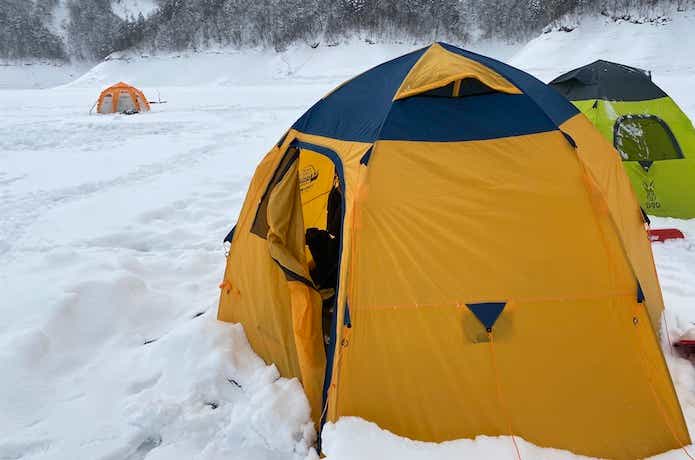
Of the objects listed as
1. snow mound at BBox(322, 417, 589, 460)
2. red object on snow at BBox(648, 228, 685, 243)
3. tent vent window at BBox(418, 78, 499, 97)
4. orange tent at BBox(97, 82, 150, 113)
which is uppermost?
tent vent window at BBox(418, 78, 499, 97)

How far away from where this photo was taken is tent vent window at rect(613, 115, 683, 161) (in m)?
5.58

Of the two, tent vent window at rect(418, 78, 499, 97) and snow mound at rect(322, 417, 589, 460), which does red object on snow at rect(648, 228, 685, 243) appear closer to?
tent vent window at rect(418, 78, 499, 97)

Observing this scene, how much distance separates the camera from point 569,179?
2666mm

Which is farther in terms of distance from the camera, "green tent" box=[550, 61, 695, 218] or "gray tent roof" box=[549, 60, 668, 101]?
"gray tent roof" box=[549, 60, 668, 101]

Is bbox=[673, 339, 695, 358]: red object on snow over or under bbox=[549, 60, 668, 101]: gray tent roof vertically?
under

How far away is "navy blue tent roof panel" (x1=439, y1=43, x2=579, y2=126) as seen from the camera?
299 cm

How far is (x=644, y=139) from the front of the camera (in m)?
5.66

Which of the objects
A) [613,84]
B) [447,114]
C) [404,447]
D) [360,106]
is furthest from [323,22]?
[404,447]

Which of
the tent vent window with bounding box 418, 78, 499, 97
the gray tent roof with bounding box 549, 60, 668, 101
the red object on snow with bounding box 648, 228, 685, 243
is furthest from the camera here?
the gray tent roof with bounding box 549, 60, 668, 101

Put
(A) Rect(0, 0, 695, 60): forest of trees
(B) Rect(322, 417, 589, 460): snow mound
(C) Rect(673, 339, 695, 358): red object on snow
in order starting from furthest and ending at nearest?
(A) Rect(0, 0, 695, 60): forest of trees
(C) Rect(673, 339, 695, 358): red object on snow
(B) Rect(322, 417, 589, 460): snow mound

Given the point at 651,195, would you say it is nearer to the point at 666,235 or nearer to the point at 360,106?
the point at 666,235

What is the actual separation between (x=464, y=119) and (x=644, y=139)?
A: 13.4 feet

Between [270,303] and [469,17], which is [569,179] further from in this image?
[469,17]

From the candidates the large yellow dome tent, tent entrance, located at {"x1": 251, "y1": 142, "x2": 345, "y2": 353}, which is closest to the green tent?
the large yellow dome tent
